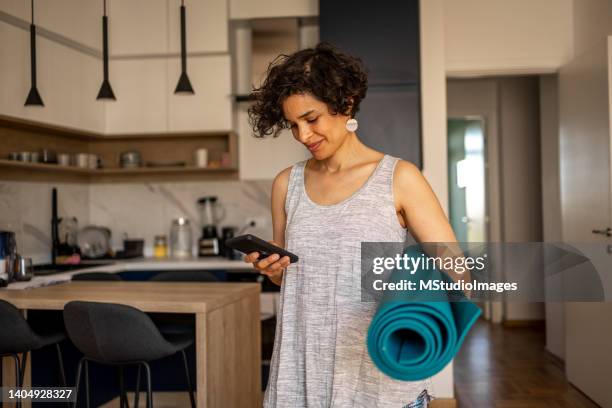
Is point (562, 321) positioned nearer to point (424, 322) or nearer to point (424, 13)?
point (424, 13)

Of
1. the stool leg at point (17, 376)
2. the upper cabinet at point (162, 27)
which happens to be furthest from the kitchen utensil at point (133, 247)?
the stool leg at point (17, 376)

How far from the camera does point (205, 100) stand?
15.0 ft

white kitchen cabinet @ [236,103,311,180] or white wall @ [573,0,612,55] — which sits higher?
white wall @ [573,0,612,55]

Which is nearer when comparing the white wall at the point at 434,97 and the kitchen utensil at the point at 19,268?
the kitchen utensil at the point at 19,268

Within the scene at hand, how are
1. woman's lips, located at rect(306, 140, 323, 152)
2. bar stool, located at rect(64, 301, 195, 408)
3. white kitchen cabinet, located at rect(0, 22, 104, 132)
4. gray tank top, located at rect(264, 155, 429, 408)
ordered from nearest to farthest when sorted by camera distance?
gray tank top, located at rect(264, 155, 429, 408) < woman's lips, located at rect(306, 140, 323, 152) < bar stool, located at rect(64, 301, 195, 408) < white kitchen cabinet, located at rect(0, 22, 104, 132)

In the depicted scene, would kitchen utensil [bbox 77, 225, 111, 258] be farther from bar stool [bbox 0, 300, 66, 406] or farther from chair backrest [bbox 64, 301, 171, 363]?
chair backrest [bbox 64, 301, 171, 363]

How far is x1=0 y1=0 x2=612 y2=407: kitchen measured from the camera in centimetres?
377

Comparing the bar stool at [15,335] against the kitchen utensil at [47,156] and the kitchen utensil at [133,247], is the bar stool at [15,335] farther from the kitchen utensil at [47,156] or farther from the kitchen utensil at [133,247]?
the kitchen utensil at [133,247]

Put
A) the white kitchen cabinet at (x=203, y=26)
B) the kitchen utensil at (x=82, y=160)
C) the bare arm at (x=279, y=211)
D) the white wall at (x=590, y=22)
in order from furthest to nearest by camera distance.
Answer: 1. the kitchen utensil at (x=82, y=160)
2. the white kitchen cabinet at (x=203, y=26)
3. the white wall at (x=590, y=22)
4. the bare arm at (x=279, y=211)

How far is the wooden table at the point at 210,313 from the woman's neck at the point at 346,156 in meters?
1.25

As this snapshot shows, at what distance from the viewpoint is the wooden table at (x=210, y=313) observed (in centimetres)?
243

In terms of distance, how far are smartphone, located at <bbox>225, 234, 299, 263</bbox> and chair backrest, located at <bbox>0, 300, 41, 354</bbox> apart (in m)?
1.71

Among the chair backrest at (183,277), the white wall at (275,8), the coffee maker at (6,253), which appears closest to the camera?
the coffee maker at (6,253)

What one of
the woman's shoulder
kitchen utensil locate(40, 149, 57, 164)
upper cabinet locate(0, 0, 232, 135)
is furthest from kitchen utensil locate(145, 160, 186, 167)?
the woman's shoulder
